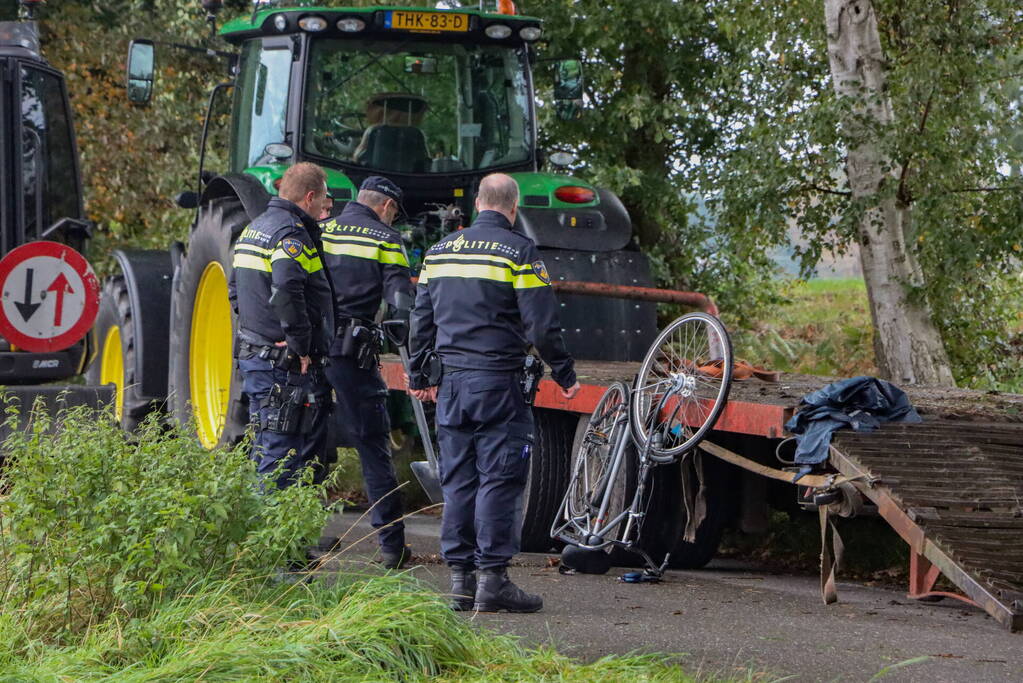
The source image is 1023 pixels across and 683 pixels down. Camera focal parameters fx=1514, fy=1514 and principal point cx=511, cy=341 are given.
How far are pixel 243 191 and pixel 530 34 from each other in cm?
226

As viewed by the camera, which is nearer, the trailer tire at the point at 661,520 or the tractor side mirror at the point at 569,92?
the trailer tire at the point at 661,520

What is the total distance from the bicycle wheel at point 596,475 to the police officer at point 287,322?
141 centimetres

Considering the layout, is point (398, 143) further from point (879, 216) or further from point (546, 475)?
point (879, 216)

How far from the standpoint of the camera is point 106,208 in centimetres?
1714

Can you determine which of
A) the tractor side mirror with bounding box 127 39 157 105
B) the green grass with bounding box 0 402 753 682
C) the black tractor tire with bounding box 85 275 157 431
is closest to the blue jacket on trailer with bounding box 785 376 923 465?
the green grass with bounding box 0 402 753 682

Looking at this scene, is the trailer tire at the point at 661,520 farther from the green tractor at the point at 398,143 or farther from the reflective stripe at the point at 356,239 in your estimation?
the reflective stripe at the point at 356,239

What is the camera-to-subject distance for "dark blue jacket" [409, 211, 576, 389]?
21.3 ft

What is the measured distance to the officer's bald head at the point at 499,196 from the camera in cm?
668

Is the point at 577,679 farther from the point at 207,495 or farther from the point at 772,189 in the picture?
the point at 772,189

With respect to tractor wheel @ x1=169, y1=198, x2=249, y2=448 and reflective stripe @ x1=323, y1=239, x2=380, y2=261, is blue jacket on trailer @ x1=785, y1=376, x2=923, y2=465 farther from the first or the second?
tractor wheel @ x1=169, y1=198, x2=249, y2=448

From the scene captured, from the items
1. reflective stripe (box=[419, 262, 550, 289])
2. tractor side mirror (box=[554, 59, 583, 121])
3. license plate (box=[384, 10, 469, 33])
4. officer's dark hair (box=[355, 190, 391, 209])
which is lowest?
reflective stripe (box=[419, 262, 550, 289])

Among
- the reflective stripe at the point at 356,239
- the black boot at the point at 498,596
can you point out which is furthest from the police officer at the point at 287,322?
the black boot at the point at 498,596

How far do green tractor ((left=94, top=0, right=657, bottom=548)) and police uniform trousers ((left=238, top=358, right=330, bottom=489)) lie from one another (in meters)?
1.80

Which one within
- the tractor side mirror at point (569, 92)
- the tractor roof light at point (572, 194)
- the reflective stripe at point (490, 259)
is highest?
the tractor side mirror at point (569, 92)
